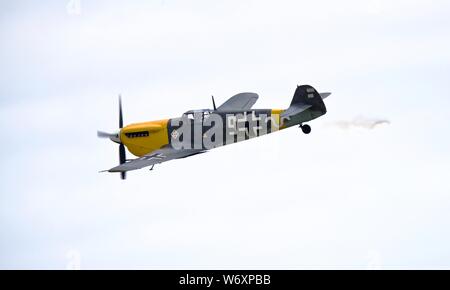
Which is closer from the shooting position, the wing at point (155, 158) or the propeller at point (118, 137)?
the wing at point (155, 158)

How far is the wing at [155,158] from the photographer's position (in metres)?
53.7

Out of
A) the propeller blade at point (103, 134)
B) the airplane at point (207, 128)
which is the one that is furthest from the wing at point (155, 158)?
the propeller blade at point (103, 134)

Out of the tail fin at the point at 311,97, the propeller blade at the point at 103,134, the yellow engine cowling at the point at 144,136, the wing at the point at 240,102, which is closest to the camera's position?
the tail fin at the point at 311,97

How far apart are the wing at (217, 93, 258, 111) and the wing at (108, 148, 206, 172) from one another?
4530 mm

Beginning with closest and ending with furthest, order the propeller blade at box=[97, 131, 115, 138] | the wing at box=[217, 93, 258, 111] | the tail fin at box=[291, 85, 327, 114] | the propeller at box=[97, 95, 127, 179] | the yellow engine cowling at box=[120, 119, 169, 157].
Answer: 1. the tail fin at box=[291, 85, 327, 114]
2. the yellow engine cowling at box=[120, 119, 169, 157]
3. the propeller at box=[97, 95, 127, 179]
4. the propeller blade at box=[97, 131, 115, 138]
5. the wing at box=[217, 93, 258, 111]

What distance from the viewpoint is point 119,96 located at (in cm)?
6056

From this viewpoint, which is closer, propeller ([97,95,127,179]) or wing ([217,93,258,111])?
propeller ([97,95,127,179])

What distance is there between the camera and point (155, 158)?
55.0m

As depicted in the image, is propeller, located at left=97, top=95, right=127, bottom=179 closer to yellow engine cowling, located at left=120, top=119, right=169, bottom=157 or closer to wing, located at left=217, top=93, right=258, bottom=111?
yellow engine cowling, located at left=120, top=119, right=169, bottom=157

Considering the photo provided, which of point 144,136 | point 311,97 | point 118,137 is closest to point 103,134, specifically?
point 118,137

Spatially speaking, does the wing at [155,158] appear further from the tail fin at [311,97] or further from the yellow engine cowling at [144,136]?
the tail fin at [311,97]

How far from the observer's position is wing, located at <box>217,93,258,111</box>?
199 ft

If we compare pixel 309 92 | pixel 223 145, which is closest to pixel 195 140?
pixel 223 145

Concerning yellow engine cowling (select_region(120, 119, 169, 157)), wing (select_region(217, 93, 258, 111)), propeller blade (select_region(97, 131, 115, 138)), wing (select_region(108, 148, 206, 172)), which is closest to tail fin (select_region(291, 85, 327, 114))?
wing (select_region(108, 148, 206, 172))
